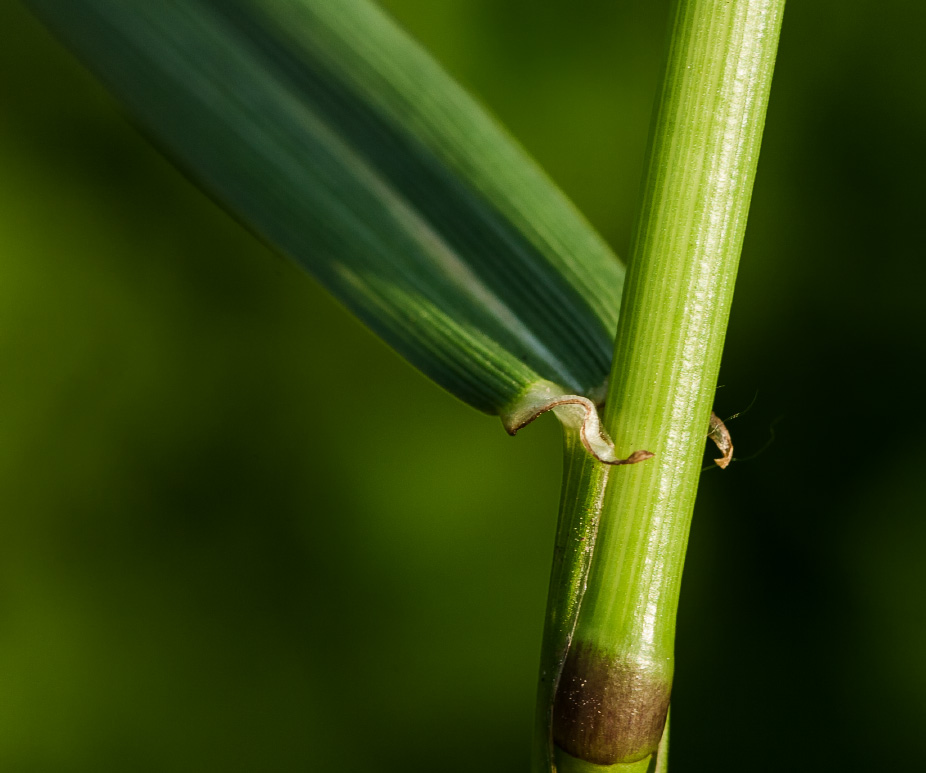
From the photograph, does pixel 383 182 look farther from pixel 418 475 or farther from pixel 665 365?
pixel 418 475

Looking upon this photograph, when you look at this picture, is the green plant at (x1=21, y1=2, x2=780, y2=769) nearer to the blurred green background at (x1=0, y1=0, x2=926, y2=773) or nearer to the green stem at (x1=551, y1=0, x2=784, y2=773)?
the green stem at (x1=551, y1=0, x2=784, y2=773)

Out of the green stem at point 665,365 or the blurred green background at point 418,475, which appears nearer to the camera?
the green stem at point 665,365

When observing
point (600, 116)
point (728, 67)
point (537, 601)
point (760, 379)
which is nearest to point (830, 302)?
point (760, 379)

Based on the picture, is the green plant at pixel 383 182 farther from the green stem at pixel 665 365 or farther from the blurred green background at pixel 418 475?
the blurred green background at pixel 418 475

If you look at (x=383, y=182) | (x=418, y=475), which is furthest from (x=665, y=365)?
(x=418, y=475)

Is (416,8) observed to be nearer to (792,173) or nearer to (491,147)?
(792,173)

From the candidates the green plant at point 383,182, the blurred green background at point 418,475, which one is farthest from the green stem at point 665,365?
the blurred green background at point 418,475
